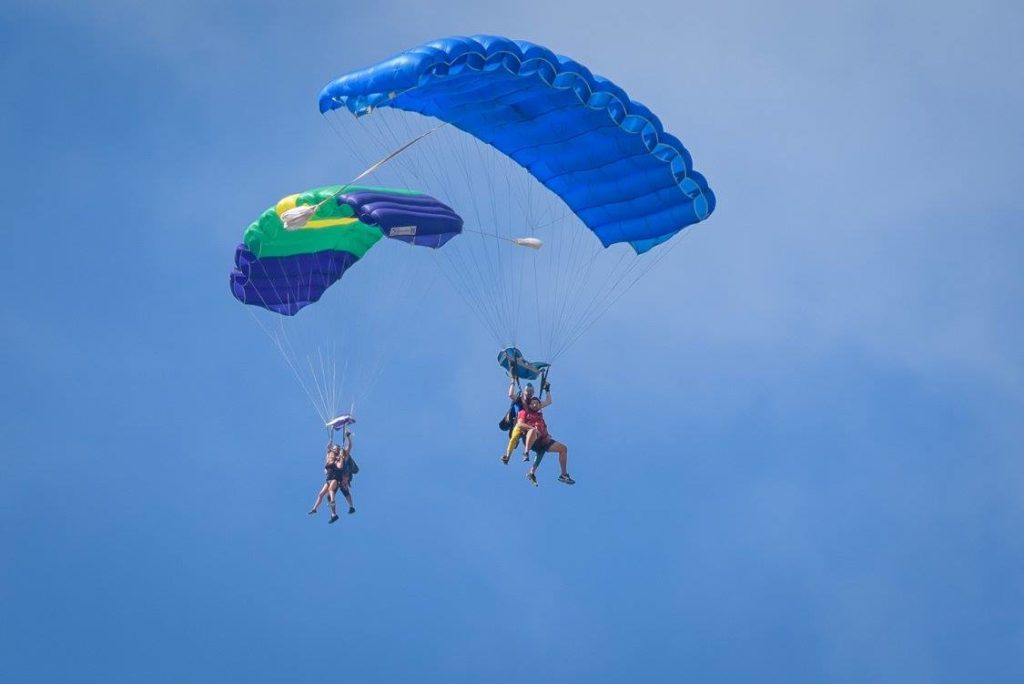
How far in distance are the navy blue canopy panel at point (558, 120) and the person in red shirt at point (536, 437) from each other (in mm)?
2830

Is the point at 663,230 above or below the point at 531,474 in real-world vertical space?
above

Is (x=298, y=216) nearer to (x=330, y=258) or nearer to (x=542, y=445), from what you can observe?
(x=330, y=258)

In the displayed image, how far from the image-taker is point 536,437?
82.5ft

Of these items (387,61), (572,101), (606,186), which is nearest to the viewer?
(387,61)

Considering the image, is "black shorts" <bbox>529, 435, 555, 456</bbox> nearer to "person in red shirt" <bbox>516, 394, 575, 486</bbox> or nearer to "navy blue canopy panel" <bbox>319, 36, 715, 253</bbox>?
"person in red shirt" <bbox>516, 394, 575, 486</bbox>

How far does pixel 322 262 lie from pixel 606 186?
13.9 ft

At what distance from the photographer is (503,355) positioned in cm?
2564

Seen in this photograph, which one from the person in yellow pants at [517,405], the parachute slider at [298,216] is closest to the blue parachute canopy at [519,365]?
the person in yellow pants at [517,405]

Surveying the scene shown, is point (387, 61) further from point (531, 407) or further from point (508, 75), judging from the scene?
point (531, 407)

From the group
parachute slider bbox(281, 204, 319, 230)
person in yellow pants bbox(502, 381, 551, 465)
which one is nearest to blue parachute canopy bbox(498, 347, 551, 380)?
person in yellow pants bbox(502, 381, 551, 465)

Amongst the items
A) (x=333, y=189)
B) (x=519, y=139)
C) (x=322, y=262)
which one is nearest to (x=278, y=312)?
→ (x=322, y=262)

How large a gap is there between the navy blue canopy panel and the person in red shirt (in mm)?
2830

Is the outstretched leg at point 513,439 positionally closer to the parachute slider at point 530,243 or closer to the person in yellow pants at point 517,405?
the person in yellow pants at point 517,405

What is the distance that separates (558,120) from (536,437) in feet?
13.6
